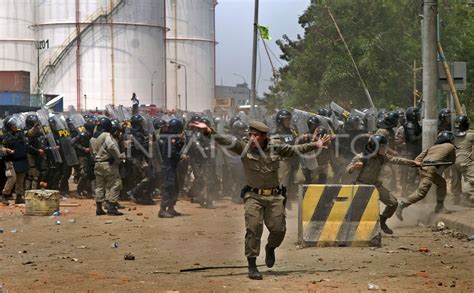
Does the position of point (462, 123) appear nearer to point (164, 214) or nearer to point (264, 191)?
point (164, 214)

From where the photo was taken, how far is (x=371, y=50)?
1282 inches

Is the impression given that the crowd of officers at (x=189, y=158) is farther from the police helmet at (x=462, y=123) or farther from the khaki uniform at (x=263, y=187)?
the khaki uniform at (x=263, y=187)

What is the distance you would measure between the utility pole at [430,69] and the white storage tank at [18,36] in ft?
155

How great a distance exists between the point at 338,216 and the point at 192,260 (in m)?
2.10

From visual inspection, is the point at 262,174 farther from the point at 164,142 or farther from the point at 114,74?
the point at 114,74

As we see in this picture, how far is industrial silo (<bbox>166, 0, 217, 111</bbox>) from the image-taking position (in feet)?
218

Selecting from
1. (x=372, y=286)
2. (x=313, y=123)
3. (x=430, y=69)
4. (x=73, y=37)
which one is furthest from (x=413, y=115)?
(x=73, y=37)

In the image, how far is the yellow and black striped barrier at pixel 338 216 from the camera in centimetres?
1072

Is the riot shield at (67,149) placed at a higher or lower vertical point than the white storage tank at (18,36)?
lower

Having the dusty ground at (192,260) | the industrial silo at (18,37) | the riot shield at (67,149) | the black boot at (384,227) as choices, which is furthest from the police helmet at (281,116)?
the industrial silo at (18,37)

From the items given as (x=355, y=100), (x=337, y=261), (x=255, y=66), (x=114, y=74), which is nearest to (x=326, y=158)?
(x=337, y=261)

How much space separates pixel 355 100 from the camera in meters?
34.7

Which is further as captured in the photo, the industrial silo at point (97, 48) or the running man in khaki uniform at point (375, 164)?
the industrial silo at point (97, 48)

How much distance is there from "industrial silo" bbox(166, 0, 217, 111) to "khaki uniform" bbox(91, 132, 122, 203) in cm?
5093
